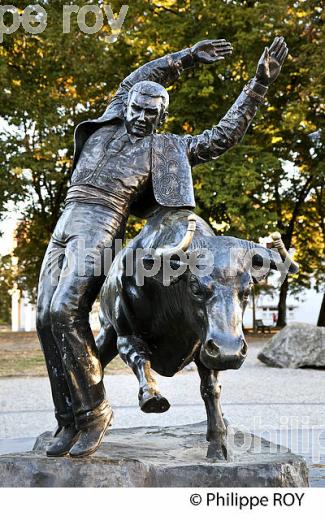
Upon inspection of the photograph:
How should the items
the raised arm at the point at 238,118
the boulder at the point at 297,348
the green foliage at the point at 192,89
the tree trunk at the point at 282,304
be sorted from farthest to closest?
1. the tree trunk at the point at 282,304
2. the green foliage at the point at 192,89
3. the boulder at the point at 297,348
4. the raised arm at the point at 238,118

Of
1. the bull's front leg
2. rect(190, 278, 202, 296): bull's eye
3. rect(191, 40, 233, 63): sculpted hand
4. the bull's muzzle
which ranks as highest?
rect(191, 40, 233, 63): sculpted hand

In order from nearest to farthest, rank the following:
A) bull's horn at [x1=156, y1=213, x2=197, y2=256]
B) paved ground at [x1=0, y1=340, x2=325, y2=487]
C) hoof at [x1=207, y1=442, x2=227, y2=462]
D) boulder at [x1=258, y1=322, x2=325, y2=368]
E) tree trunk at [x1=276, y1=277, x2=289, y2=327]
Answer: bull's horn at [x1=156, y1=213, x2=197, y2=256] < hoof at [x1=207, y1=442, x2=227, y2=462] < paved ground at [x1=0, y1=340, x2=325, y2=487] < boulder at [x1=258, y1=322, x2=325, y2=368] < tree trunk at [x1=276, y1=277, x2=289, y2=327]

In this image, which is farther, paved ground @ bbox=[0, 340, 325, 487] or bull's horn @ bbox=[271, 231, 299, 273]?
paved ground @ bbox=[0, 340, 325, 487]

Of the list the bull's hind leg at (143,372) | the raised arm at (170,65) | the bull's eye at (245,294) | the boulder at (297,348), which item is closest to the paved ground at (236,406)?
the boulder at (297,348)

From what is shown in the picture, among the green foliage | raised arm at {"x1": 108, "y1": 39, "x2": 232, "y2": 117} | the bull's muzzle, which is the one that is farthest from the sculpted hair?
the green foliage

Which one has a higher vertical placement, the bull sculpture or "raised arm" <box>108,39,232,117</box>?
"raised arm" <box>108,39,232,117</box>

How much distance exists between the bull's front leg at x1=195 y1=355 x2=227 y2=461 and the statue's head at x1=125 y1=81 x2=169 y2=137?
1.36 m

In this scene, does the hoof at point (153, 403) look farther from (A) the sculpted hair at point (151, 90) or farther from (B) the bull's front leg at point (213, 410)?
(A) the sculpted hair at point (151, 90)

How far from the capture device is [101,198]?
14.5ft

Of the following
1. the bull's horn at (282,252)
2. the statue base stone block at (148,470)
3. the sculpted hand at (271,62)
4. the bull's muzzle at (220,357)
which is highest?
the sculpted hand at (271,62)

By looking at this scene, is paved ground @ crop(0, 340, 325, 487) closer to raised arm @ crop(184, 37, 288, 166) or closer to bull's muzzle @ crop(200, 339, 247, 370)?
bull's muzzle @ crop(200, 339, 247, 370)

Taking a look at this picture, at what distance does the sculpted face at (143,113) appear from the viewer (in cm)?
446

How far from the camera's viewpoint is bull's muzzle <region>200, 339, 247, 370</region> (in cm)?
348

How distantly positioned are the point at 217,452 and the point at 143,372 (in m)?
0.61
